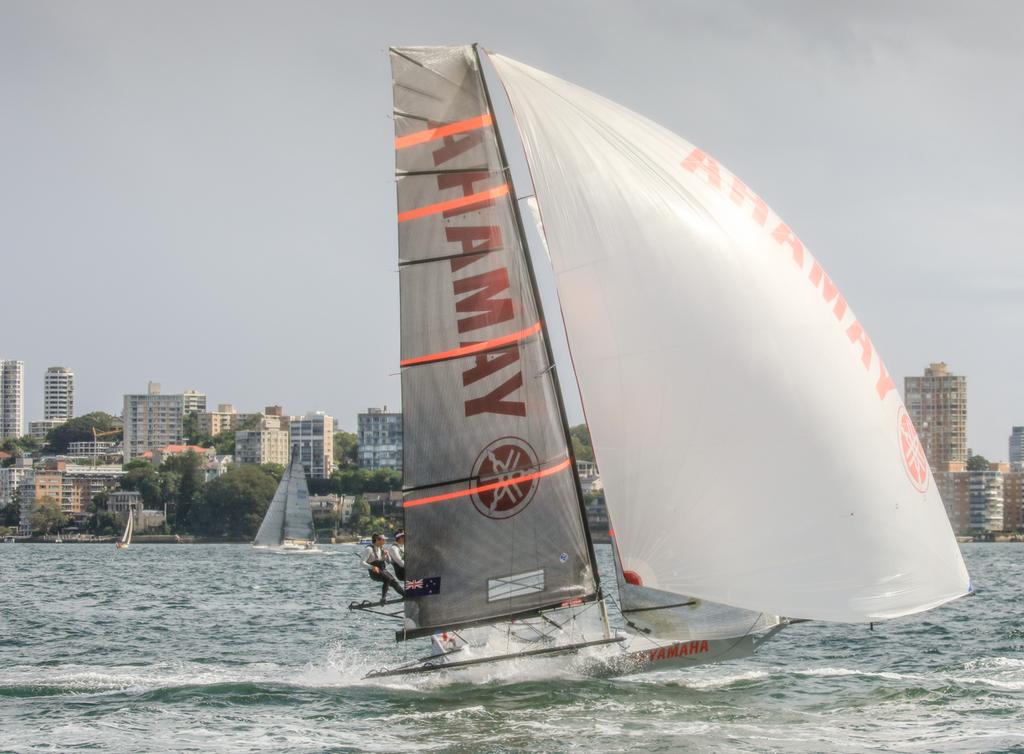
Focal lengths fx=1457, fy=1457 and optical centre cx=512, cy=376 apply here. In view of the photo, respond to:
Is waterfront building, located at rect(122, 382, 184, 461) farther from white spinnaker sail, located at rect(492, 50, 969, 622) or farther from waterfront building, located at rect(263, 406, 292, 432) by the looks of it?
white spinnaker sail, located at rect(492, 50, 969, 622)

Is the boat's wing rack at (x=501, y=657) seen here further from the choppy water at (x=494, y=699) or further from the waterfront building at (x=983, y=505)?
the waterfront building at (x=983, y=505)

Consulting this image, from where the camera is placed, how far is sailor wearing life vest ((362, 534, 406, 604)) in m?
13.5

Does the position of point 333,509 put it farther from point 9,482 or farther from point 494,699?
point 494,699

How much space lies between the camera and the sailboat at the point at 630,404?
1184 centimetres

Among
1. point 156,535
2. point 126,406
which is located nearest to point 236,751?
point 156,535

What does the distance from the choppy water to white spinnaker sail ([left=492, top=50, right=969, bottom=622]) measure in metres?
1.21

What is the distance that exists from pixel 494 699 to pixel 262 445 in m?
145

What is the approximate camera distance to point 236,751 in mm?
11148

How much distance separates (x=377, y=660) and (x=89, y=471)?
123109mm

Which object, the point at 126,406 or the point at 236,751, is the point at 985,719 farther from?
the point at 126,406

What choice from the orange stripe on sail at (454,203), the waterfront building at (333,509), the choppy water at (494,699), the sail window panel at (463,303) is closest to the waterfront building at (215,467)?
the waterfront building at (333,509)

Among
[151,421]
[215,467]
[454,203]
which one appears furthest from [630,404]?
[151,421]

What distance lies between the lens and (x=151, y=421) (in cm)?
19550

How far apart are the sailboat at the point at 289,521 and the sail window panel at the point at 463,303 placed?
198 feet
